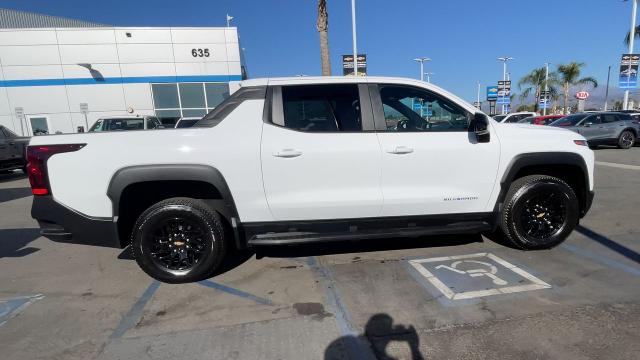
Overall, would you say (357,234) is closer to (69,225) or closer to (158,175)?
(158,175)

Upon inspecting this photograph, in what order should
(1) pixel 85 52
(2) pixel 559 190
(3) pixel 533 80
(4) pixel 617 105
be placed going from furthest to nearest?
(4) pixel 617 105, (3) pixel 533 80, (1) pixel 85 52, (2) pixel 559 190

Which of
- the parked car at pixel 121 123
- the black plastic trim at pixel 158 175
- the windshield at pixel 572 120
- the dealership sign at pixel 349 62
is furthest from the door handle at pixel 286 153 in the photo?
the windshield at pixel 572 120

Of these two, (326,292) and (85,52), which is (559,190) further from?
(85,52)

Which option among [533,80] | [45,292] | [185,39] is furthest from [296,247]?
[533,80]

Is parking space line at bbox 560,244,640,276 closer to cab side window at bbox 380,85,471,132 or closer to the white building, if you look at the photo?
cab side window at bbox 380,85,471,132

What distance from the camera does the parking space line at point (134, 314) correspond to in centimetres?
270

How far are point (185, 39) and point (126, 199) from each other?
22.1 m

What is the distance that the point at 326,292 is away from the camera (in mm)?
3184

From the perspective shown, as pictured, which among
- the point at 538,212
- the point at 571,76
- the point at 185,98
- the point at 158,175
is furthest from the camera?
the point at 571,76

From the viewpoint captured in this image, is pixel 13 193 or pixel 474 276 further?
pixel 13 193

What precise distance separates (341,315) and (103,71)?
24.8 meters

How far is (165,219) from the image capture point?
3.24 m

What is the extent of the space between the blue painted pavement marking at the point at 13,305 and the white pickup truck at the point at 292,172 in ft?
2.16

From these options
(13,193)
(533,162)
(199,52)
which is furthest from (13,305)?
(199,52)
